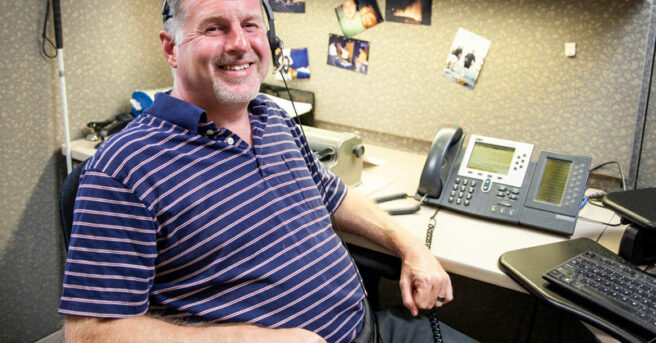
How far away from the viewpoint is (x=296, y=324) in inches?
32.5

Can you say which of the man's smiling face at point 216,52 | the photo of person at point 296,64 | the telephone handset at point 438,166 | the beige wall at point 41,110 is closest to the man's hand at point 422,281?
the telephone handset at point 438,166

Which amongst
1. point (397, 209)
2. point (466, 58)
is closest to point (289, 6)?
point (466, 58)

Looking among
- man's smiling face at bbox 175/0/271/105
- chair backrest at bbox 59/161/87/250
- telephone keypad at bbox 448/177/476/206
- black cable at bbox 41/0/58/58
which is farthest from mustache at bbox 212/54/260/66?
black cable at bbox 41/0/58/58

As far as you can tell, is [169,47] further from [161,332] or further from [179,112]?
[161,332]

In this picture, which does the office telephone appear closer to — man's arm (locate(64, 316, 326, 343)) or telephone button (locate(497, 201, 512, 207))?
telephone button (locate(497, 201, 512, 207))

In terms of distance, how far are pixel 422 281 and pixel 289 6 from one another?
106 centimetres

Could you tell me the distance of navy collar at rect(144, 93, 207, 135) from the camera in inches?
32.0

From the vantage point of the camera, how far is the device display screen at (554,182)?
3.45ft

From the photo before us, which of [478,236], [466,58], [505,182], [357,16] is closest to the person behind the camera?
[478,236]

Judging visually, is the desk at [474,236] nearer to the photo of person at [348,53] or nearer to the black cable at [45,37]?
the black cable at [45,37]

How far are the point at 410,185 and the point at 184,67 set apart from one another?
2.16ft

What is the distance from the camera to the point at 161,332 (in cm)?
69

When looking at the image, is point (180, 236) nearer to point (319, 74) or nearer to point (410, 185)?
point (410, 185)

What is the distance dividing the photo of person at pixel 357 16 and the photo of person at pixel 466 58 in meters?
0.24
